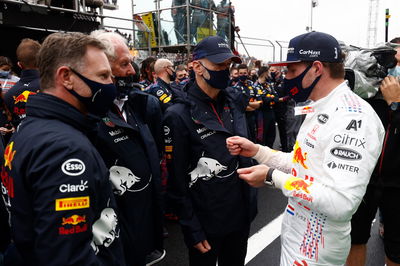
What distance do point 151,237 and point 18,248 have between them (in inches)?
38.0

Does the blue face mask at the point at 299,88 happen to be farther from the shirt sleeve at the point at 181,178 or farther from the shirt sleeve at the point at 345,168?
the shirt sleeve at the point at 181,178

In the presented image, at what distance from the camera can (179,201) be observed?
2.22m

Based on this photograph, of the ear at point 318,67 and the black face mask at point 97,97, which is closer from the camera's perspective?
the black face mask at point 97,97

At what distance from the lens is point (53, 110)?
1.36 meters

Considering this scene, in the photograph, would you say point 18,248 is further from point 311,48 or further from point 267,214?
point 267,214

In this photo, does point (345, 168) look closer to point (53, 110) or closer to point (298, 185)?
point (298, 185)

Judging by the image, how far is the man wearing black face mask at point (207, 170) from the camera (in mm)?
2227

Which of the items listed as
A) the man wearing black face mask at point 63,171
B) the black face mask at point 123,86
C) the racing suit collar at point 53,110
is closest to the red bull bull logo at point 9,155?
the man wearing black face mask at point 63,171

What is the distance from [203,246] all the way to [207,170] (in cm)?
53

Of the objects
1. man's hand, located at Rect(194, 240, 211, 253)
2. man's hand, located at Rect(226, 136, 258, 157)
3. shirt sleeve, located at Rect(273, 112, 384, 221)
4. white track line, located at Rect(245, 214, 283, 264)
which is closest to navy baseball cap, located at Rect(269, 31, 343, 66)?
shirt sleeve, located at Rect(273, 112, 384, 221)

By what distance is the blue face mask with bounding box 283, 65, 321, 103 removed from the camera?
1.86 meters

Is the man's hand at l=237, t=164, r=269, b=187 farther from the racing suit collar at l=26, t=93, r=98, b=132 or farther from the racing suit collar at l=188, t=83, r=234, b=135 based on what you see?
the racing suit collar at l=26, t=93, r=98, b=132

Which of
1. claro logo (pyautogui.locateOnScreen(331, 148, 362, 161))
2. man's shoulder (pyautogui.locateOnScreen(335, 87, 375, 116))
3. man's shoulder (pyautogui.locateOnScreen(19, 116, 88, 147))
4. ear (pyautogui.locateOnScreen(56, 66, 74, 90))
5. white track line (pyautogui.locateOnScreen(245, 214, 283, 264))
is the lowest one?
white track line (pyautogui.locateOnScreen(245, 214, 283, 264))

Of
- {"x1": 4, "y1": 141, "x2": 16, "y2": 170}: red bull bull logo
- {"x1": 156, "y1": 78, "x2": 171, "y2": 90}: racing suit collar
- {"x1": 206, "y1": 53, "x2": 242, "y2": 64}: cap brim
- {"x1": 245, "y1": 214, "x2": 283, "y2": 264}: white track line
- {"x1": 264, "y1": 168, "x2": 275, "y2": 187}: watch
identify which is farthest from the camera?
{"x1": 156, "y1": 78, "x2": 171, "y2": 90}: racing suit collar
